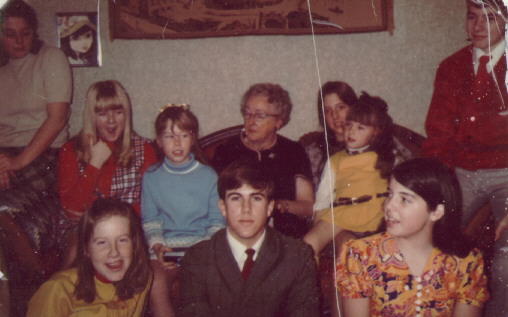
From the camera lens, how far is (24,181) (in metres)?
1.56

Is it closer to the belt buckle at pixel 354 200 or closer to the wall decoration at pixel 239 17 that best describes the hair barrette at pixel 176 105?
the wall decoration at pixel 239 17

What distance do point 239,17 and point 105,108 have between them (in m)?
0.52

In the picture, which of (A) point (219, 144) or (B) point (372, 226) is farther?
(A) point (219, 144)

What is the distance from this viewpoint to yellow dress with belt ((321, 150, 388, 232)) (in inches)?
59.0

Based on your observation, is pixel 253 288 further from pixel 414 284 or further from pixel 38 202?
pixel 38 202

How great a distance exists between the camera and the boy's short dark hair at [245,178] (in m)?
1.43

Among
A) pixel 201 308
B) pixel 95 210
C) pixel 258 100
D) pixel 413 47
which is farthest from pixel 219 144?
pixel 413 47

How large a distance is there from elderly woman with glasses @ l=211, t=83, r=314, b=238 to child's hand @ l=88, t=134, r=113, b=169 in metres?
0.34

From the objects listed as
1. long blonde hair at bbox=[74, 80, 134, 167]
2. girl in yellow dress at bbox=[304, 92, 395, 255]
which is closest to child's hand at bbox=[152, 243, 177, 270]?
long blonde hair at bbox=[74, 80, 134, 167]

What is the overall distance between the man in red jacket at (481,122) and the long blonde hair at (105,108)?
0.95 metres

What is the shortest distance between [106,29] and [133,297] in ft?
2.68

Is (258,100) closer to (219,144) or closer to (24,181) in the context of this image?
(219,144)

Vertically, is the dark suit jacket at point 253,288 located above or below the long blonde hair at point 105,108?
below

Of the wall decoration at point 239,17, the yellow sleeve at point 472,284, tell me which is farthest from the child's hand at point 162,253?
the yellow sleeve at point 472,284
